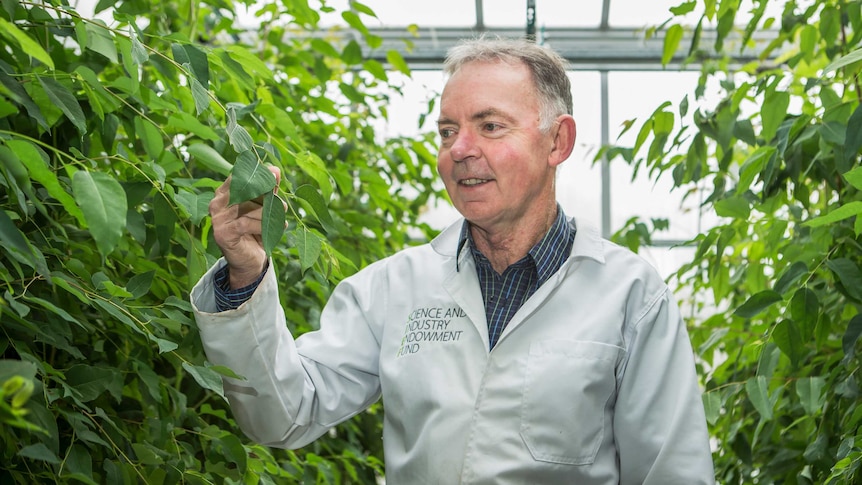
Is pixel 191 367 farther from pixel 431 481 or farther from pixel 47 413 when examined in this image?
pixel 431 481

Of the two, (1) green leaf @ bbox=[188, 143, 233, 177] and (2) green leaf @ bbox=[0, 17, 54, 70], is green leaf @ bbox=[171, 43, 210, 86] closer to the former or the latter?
(1) green leaf @ bbox=[188, 143, 233, 177]

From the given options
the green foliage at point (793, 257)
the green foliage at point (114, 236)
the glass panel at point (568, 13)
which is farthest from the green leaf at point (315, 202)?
the glass panel at point (568, 13)

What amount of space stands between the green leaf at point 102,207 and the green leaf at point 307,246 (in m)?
0.23

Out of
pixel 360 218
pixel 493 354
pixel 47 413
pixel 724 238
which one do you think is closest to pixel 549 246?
pixel 493 354

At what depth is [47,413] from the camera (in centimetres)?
89

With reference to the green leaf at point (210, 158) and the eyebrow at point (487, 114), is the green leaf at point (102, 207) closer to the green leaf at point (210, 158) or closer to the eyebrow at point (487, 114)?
the green leaf at point (210, 158)

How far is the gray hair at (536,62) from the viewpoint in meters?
1.41

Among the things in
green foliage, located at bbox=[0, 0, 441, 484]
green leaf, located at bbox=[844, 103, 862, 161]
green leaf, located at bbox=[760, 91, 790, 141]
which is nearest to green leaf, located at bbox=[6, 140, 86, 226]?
green foliage, located at bbox=[0, 0, 441, 484]

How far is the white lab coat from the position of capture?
1220 mm

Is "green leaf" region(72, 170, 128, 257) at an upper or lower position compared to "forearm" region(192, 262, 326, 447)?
upper

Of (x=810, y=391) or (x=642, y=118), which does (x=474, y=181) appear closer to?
(x=810, y=391)

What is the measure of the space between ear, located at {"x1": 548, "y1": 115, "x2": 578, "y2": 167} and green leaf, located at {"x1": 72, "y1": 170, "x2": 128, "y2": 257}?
768 mm

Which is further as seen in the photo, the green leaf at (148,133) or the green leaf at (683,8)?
the green leaf at (683,8)

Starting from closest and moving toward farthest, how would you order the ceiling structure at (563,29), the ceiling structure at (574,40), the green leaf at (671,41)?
the green leaf at (671,41), the ceiling structure at (563,29), the ceiling structure at (574,40)
